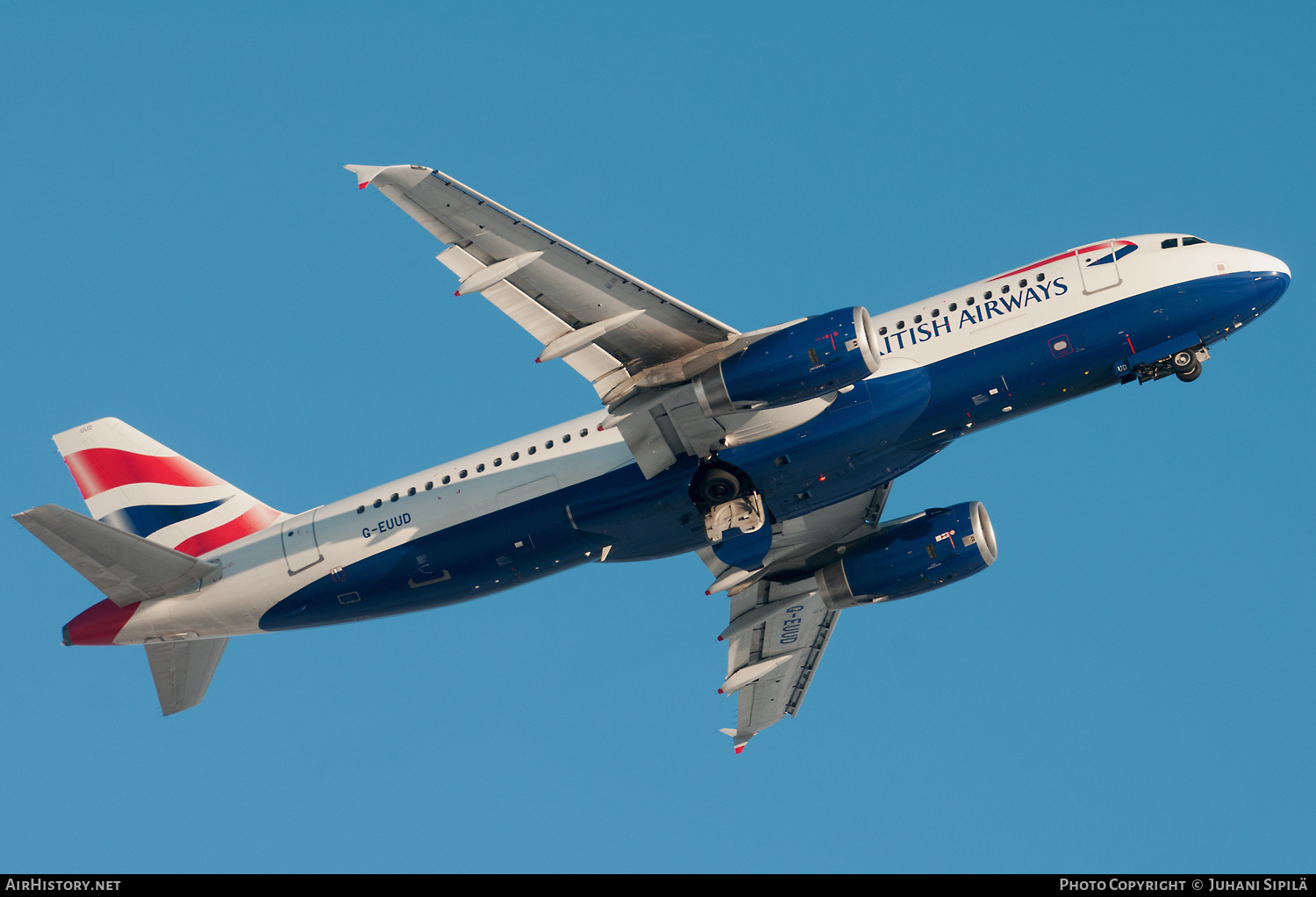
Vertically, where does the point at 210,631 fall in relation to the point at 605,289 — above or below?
below

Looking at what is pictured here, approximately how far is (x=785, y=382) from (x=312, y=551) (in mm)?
15103

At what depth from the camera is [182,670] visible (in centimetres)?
3919

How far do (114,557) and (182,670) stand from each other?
487 cm

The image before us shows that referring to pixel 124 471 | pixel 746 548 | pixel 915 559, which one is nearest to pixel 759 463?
pixel 746 548

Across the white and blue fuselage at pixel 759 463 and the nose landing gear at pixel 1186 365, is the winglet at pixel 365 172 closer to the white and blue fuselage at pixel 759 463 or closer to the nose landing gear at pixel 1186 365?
the white and blue fuselage at pixel 759 463

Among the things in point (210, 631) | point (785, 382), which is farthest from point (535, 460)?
point (210, 631)

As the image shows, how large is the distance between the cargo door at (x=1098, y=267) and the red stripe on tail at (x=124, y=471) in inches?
1027

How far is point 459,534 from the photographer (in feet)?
118

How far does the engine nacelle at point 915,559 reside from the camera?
39.2 meters

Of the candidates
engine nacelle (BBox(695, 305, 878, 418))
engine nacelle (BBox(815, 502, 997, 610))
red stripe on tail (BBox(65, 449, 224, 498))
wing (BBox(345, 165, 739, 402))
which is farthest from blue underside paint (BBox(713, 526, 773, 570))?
red stripe on tail (BBox(65, 449, 224, 498))

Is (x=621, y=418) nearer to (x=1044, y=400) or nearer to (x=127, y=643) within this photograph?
(x=1044, y=400)

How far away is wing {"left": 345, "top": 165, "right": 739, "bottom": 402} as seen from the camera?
27844 millimetres

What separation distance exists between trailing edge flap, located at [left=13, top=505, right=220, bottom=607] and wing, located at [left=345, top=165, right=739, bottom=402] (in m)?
13.4

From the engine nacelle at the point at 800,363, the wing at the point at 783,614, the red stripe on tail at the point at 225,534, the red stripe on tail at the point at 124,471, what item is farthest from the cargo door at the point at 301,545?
the engine nacelle at the point at 800,363
